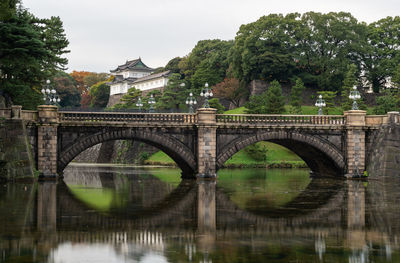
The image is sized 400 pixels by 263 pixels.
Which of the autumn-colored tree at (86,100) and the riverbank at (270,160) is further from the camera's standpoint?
the autumn-colored tree at (86,100)

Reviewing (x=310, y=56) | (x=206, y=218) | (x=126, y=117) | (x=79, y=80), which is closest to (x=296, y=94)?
(x=310, y=56)

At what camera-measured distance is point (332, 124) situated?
47.7 meters

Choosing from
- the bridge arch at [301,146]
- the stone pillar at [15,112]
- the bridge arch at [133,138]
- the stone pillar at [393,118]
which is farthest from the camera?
the stone pillar at [393,118]

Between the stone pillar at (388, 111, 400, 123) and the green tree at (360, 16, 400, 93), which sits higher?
the green tree at (360, 16, 400, 93)

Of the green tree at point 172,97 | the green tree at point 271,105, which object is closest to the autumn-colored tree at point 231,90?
the green tree at point 172,97

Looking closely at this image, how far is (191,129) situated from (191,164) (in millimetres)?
2989

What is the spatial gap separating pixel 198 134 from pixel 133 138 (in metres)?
5.44

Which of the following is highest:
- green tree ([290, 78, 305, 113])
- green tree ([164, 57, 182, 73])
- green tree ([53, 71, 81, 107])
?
green tree ([164, 57, 182, 73])

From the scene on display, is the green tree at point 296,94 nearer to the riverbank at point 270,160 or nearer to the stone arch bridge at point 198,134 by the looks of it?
the riverbank at point 270,160

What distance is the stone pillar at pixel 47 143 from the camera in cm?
4119

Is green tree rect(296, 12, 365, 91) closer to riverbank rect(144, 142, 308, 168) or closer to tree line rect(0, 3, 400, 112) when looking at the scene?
tree line rect(0, 3, 400, 112)

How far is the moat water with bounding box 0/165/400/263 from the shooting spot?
14875mm

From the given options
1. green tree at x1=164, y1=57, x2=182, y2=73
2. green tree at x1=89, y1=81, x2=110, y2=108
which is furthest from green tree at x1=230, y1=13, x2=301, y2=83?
green tree at x1=89, y1=81, x2=110, y2=108

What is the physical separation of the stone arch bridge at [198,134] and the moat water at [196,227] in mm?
9186
